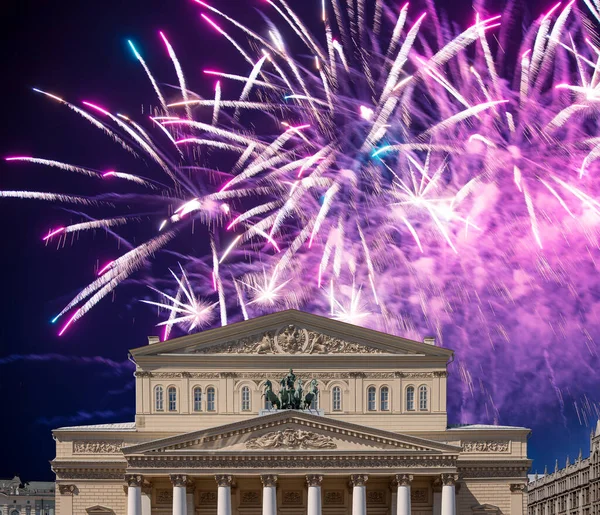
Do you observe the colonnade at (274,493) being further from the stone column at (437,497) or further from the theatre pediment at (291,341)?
the theatre pediment at (291,341)

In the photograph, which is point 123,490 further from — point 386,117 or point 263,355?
point 386,117

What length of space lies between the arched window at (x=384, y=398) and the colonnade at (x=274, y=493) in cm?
658

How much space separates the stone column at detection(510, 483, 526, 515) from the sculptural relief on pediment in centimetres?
1219

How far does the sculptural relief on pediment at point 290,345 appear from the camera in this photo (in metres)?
86.3

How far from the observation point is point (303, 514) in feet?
274

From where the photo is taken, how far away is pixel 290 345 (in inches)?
3403

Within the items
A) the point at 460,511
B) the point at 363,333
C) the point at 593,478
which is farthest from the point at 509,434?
the point at 593,478

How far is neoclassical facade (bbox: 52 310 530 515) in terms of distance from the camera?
80.2 metres

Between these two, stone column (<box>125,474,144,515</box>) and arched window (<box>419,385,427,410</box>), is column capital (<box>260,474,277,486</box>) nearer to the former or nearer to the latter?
stone column (<box>125,474,144,515</box>)

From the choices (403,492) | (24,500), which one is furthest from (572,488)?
(24,500)

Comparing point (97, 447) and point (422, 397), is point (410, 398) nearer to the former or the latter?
point (422, 397)

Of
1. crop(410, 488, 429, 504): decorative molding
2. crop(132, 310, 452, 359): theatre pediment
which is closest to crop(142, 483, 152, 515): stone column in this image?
crop(132, 310, 452, 359): theatre pediment

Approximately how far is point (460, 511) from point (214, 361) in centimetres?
1831

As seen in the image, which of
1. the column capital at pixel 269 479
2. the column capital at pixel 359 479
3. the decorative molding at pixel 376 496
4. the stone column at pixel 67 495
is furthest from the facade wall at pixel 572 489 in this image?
the stone column at pixel 67 495
